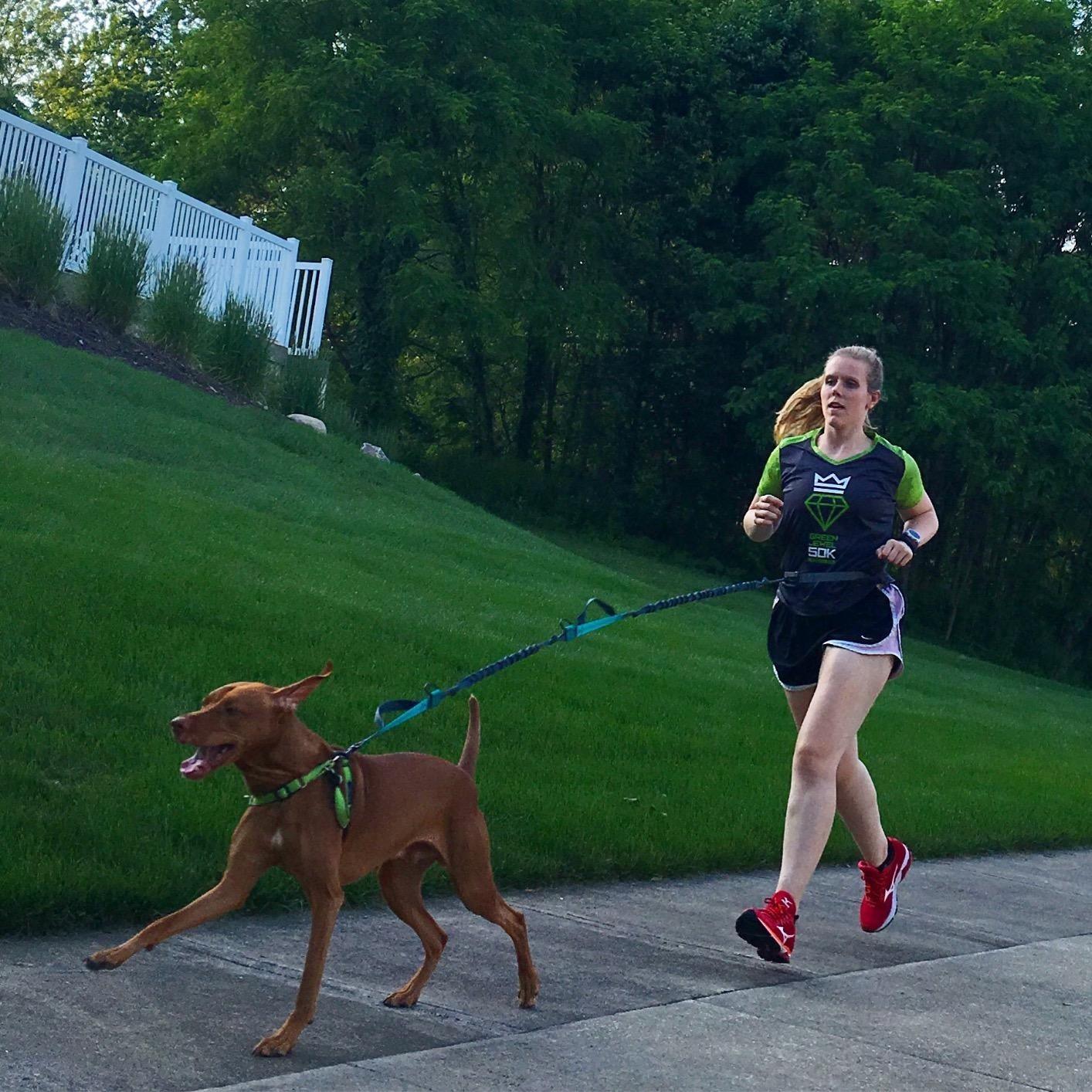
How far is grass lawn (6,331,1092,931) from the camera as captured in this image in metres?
5.93

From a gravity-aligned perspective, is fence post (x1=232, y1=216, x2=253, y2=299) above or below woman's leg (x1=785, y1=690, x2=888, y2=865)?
above

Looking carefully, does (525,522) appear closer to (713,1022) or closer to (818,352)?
(818,352)

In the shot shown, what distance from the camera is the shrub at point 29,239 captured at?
647 inches

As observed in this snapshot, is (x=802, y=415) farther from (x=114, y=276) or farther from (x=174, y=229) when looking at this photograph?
(x=174, y=229)

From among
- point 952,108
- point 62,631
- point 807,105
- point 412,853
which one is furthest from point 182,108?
point 412,853

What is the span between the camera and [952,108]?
3111 cm

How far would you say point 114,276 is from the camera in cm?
1756

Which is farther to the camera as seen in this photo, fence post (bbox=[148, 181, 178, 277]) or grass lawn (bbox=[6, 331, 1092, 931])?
fence post (bbox=[148, 181, 178, 277])

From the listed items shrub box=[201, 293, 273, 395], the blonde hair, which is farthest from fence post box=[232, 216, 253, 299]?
the blonde hair

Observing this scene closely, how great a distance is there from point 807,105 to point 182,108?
12.6 m

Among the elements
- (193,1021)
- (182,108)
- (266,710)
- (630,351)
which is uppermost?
(182,108)

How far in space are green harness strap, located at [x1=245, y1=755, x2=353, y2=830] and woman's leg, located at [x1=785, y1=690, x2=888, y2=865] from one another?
2270 mm

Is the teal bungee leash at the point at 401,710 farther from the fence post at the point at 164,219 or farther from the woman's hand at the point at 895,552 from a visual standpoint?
the fence post at the point at 164,219

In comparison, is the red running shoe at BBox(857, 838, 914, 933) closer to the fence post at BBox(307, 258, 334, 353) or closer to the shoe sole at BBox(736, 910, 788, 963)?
the shoe sole at BBox(736, 910, 788, 963)
